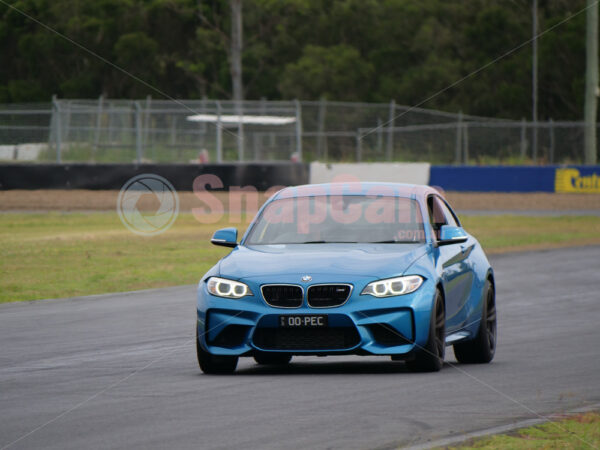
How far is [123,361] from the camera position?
32.6 feet

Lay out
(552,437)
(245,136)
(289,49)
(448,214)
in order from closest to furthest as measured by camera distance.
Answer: (552,437) → (448,214) → (245,136) → (289,49)


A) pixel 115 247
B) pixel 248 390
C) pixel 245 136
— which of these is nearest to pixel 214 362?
pixel 248 390

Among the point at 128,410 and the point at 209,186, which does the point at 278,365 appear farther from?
the point at 209,186

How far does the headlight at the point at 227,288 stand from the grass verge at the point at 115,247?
741cm

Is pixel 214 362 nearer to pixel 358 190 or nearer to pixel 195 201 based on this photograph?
pixel 358 190

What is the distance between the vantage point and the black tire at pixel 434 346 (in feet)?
28.2

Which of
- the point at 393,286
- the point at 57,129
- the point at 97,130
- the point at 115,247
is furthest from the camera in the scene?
the point at 97,130

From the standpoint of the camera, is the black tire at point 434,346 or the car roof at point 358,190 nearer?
the black tire at point 434,346

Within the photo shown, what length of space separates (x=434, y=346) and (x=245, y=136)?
102 feet

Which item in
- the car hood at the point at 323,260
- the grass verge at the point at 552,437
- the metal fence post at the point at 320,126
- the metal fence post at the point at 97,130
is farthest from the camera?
the metal fence post at the point at 320,126

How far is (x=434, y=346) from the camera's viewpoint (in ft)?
28.5

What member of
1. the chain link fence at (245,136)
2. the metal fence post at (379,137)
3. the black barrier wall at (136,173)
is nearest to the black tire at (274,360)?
the black barrier wall at (136,173)

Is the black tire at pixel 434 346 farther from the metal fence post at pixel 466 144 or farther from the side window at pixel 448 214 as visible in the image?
the metal fence post at pixel 466 144

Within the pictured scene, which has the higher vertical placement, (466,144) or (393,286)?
(466,144)
